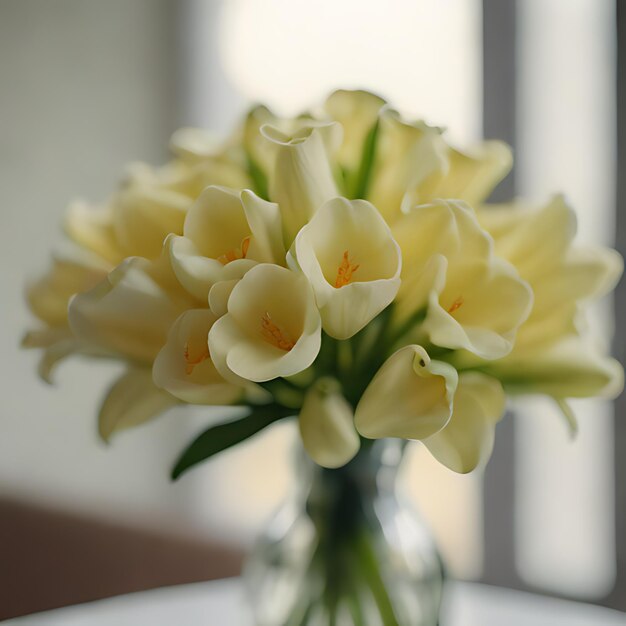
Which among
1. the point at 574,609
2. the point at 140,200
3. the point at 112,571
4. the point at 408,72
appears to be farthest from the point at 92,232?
the point at 112,571

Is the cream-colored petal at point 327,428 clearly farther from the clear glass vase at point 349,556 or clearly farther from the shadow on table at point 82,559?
the shadow on table at point 82,559

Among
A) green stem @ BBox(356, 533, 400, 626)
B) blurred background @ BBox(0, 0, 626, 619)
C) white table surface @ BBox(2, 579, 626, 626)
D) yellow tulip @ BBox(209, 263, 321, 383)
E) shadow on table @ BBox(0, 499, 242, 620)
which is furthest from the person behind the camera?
shadow on table @ BBox(0, 499, 242, 620)

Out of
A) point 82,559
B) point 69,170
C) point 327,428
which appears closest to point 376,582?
point 327,428

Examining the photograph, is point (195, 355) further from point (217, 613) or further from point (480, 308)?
point (217, 613)

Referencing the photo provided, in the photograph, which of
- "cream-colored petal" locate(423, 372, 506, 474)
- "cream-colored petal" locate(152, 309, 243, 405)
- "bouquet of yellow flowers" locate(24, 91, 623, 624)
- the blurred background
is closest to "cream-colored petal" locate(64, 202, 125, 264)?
"bouquet of yellow flowers" locate(24, 91, 623, 624)

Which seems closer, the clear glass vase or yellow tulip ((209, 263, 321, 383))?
yellow tulip ((209, 263, 321, 383))

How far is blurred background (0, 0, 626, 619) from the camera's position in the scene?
1.19m

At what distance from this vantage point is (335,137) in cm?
51

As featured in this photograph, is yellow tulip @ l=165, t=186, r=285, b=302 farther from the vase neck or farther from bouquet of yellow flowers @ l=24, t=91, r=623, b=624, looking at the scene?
the vase neck

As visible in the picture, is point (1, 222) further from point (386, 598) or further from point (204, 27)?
point (386, 598)

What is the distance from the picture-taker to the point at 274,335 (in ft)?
1.56

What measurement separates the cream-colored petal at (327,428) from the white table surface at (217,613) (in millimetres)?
265

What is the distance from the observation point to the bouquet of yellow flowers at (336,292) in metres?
0.46

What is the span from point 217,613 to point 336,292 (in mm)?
384
